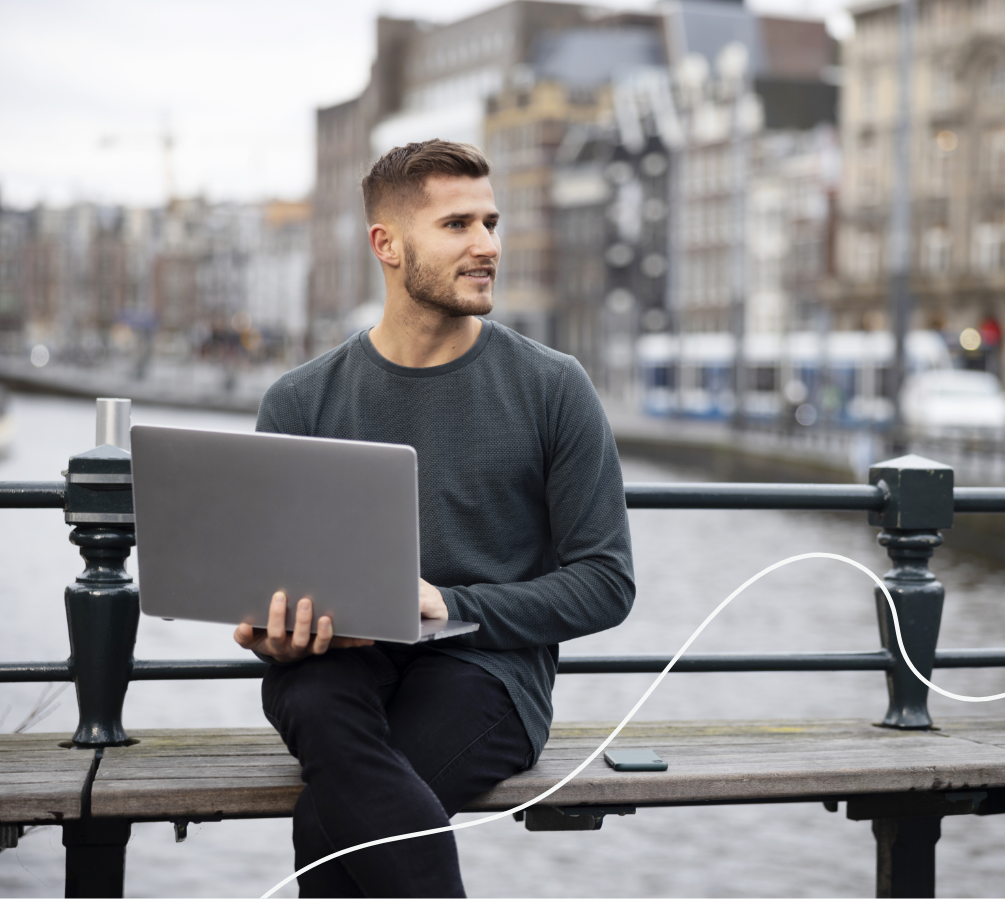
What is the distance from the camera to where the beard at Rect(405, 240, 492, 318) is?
2.58 meters

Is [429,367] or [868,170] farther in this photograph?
[868,170]

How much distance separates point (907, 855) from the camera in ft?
10.0

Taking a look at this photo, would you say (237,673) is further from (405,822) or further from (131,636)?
(405,822)

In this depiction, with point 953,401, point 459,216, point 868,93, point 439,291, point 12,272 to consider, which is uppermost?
point 868,93

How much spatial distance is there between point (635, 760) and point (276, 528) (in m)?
0.83

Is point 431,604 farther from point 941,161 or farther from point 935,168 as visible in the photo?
point 935,168

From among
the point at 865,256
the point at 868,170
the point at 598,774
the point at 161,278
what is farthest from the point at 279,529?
the point at 161,278

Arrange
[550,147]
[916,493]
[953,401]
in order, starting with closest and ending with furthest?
[916,493] < [953,401] < [550,147]

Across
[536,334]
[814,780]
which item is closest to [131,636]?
[814,780]

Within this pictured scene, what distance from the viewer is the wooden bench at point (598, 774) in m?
2.55

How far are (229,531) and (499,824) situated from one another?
5130 mm

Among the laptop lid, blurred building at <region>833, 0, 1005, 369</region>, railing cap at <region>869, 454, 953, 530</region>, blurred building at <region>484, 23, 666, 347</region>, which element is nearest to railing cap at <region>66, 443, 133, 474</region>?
the laptop lid

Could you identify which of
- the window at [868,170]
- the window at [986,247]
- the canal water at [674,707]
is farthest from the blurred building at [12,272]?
the canal water at [674,707]

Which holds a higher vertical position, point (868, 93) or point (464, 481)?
point (868, 93)
